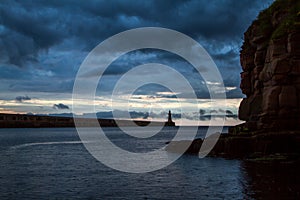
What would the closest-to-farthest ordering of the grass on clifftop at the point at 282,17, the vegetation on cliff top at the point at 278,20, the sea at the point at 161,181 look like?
the sea at the point at 161,181 < the grass on clifftop at the point at 282,17 < the vegetation on cliff top at the point at 278,20

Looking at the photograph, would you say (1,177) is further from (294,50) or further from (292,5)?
(292,5)

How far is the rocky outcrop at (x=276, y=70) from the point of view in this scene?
56625mm

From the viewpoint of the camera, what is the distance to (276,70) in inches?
2283

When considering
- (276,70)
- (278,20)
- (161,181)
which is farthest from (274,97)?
(161,181)

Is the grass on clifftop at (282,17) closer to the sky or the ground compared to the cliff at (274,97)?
closer to the sky

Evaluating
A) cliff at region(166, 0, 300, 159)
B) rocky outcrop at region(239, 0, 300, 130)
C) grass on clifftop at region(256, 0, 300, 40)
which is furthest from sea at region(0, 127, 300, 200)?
grass on clifftop at region(256, 0, 300, 40)

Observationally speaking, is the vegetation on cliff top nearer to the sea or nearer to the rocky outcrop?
Result: the rocky outcrop

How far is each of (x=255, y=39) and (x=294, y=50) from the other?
505 inches

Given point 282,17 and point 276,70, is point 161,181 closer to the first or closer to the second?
point 276,70

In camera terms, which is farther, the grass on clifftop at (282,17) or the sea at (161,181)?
the grass on clifftop at (282,17)

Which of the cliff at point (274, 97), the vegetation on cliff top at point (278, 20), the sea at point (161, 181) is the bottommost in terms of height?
the sea at point (161, 181)

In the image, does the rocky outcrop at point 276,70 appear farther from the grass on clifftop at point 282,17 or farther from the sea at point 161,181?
the sea at point 161,181

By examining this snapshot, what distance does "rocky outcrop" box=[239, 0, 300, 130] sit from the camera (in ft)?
186

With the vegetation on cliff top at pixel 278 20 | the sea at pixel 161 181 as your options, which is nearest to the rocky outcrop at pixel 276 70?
the vegetation on cliff top at pixel 278 20
